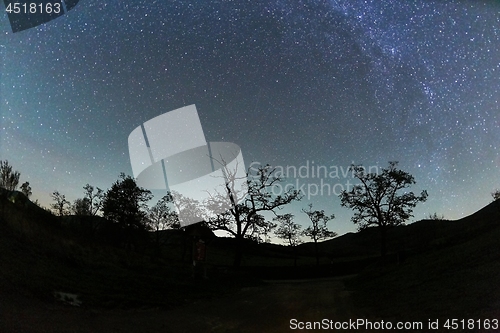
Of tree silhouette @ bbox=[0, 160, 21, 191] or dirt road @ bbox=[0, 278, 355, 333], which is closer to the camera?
dirt road @ bbox=[0, 278, 355, 333]

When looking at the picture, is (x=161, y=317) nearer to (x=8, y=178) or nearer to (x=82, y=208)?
(x=8, y=178)

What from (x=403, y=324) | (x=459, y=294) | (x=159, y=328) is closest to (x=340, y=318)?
(x=403, y=324)

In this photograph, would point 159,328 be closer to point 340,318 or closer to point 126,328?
point 126,328

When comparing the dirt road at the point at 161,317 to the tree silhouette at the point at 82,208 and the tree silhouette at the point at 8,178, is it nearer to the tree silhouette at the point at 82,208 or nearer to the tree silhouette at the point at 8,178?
the tree silhouette at the point at 8,178

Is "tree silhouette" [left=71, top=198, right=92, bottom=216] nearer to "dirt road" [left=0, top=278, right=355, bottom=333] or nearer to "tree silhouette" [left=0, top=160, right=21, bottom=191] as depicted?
"tree silhouette" [left=0, top=160, right=21, bottom=191]

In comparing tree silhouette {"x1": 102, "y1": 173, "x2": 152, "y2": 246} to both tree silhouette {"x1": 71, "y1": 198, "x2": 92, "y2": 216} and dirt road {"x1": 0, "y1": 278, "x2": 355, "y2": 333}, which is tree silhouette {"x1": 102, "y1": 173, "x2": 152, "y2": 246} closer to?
tree silhouette {"x1": 71, "y1": 198, "x2": 92, "y2": 216}

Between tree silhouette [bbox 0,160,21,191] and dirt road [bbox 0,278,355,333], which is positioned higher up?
tree silhouette [bbox 0,160,21,191]

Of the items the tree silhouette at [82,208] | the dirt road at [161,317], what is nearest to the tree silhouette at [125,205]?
the tree silhouette at [82,208]

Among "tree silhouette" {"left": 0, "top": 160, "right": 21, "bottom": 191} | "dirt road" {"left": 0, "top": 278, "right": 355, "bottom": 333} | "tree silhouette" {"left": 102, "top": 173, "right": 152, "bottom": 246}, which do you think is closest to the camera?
"dirt road" {"left": 0, "top": 278, "right": 355, "bottom": 333}

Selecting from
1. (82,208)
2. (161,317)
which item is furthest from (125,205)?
(161,317)

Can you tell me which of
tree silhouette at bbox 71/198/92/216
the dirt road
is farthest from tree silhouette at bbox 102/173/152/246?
the dirt road

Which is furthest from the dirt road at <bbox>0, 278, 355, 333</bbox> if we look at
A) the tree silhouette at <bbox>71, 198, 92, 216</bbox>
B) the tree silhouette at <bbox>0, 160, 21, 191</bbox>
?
the tree silhouette at <bbox>71, 198, 92, 216</bbox>

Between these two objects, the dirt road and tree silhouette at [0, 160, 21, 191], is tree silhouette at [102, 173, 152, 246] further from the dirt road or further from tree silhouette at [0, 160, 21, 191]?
the dirt road

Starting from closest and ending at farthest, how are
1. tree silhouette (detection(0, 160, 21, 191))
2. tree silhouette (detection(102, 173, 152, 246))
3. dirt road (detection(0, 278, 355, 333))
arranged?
dirt road (detection(0, 278, 355, 333)) → tree silhouette (detection(0, 160, 21, 191)) → tree silhouette (detection(102, 173, 152, 246))
